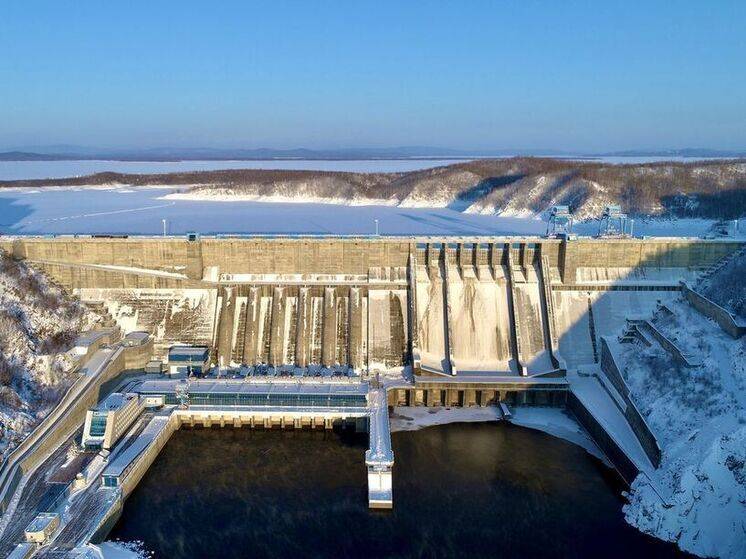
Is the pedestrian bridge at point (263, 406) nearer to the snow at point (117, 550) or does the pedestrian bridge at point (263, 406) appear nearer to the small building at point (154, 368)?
the small building at point (154, 368)

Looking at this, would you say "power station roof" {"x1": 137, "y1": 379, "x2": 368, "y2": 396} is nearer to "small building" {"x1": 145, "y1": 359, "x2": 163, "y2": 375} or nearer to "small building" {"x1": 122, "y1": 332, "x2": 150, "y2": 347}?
"small building" {"x1": 145, "y1": 359, "x2": 163, "y2": 375}

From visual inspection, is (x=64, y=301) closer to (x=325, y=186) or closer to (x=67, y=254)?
(x=67, y=254)

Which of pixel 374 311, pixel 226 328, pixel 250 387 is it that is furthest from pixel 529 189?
pixel 250 387

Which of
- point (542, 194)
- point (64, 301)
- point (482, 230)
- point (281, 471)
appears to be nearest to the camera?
point (281, 471)

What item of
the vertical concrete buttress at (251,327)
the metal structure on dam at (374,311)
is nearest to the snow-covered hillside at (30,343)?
the metal structure on dam at (374,311)

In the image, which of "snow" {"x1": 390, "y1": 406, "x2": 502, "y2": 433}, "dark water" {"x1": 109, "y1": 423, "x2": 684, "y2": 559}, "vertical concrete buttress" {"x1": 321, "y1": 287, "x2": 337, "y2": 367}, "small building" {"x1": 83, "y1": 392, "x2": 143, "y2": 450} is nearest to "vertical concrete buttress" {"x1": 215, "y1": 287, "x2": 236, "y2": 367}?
"vertical concrete buttress" {"x1": 321, "y1": 287, "x2": 337, "y2": 367}

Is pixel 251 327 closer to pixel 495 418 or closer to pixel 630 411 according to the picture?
pixel 495 418

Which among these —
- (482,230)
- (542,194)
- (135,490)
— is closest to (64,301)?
(135,490)
